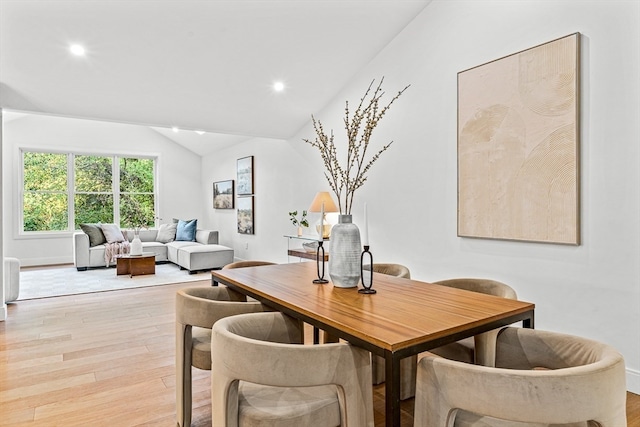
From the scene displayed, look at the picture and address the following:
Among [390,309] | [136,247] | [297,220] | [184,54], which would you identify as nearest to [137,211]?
[136,247]

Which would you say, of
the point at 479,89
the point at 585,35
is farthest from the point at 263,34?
the point at 585,35

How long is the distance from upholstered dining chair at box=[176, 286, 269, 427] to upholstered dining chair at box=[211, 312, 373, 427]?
14.2 inches

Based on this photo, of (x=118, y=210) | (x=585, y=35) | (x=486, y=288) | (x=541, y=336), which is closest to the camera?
(x=541, y=336)

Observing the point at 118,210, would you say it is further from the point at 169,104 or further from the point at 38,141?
the point at 169,104

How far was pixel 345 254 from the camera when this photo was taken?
187 cm

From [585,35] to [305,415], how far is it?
2772 millimetres

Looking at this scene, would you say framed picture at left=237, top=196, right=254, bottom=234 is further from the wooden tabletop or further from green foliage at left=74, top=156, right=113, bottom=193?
the wooden tabletop

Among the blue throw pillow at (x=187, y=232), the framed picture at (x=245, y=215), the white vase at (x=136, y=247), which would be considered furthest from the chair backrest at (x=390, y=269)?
the blue throw pillow at (x=187, y=232)

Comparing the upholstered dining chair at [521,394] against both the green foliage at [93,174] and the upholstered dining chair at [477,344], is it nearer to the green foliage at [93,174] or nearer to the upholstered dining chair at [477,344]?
the upholstered dining chair at [477,344]

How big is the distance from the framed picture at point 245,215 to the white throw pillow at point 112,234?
2.12 metres

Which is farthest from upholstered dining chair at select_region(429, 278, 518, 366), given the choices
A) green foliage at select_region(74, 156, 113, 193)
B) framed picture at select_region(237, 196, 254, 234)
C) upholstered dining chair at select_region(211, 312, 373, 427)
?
green foliage at select_region(74, 156, 113, 193)

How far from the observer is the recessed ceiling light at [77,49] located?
3449 millimetres

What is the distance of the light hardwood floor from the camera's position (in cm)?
213

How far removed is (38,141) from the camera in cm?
735
